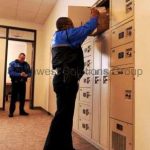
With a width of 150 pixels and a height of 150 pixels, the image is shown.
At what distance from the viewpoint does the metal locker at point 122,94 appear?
1.70 meters

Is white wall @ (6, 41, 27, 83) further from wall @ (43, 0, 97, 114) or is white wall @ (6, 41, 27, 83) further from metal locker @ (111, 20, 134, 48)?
metal locker @ (111, 20, 134, 48)

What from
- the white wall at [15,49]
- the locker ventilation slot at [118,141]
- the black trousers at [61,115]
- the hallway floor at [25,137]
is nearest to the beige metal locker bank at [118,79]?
the locker ventilation slot at [118,141]

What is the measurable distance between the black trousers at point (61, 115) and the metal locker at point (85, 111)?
0.55m

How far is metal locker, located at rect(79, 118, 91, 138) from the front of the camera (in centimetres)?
255

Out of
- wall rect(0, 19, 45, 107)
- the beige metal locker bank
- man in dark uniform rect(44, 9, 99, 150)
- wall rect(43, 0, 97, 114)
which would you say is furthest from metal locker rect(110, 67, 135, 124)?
wall rect(0, 19, 45, 107)

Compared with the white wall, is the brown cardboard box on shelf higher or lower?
lower

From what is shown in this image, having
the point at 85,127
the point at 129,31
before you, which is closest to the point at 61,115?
the point at 85,127

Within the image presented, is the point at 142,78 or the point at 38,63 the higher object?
the point at 38,63

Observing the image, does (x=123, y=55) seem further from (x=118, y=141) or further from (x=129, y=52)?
(x=118, y=141)

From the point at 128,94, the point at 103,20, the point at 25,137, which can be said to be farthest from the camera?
the point at 25,137

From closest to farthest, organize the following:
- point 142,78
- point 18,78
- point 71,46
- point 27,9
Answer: point 142,78
point 71,46
point 18,78
point 27,9

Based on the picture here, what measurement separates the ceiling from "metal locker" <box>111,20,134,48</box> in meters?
2.84

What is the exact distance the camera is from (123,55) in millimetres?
1824

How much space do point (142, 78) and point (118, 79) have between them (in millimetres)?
361
